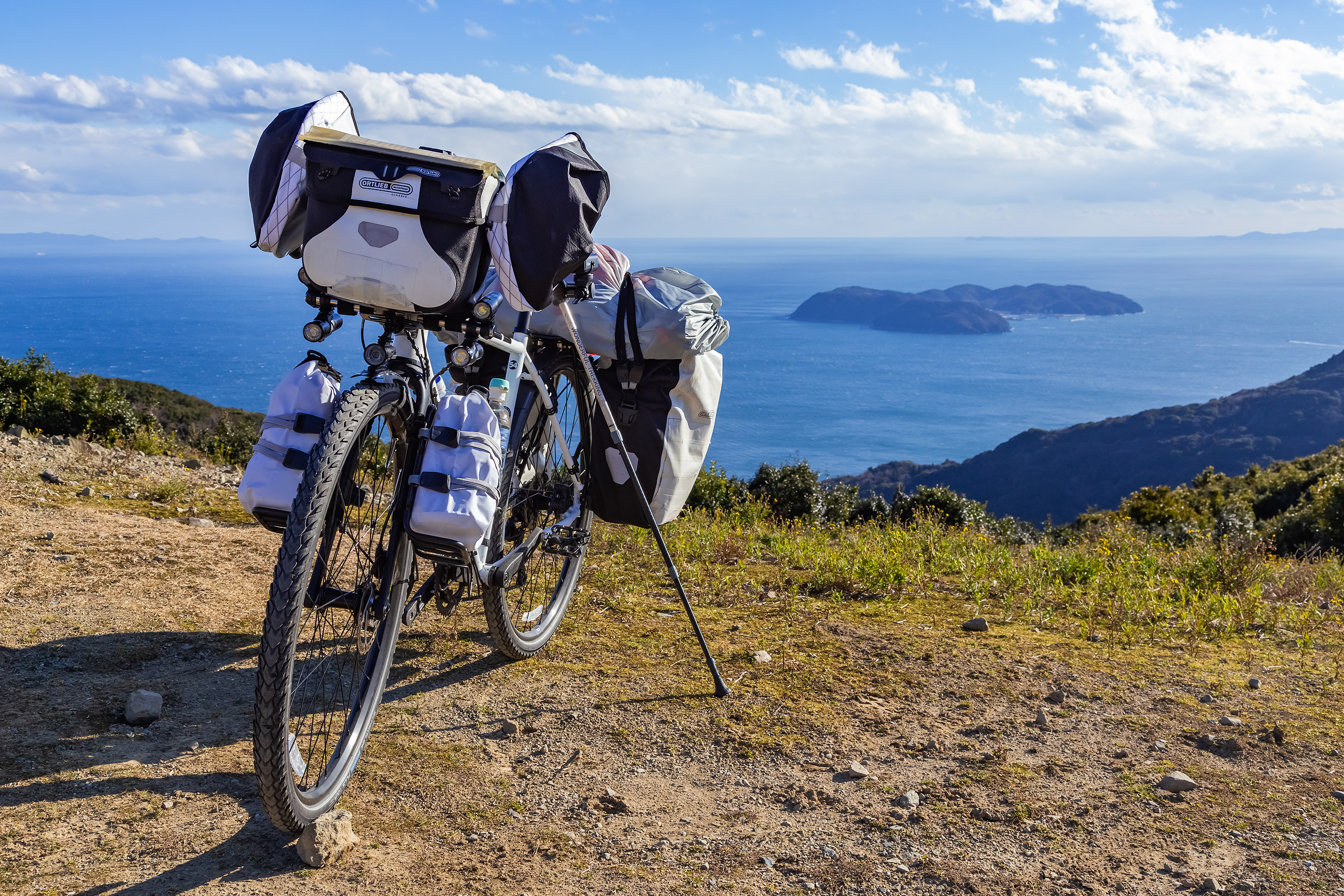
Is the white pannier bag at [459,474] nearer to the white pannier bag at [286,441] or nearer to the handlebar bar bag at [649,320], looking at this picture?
the white pannier bag at [286,441]

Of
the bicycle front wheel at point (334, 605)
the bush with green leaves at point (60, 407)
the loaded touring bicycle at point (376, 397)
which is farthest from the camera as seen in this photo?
the bush with green leaves at point (60, 407)

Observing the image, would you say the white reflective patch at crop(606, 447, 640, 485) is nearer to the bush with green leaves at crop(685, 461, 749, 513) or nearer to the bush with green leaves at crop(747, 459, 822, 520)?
the bush with green leaves at crop(685, 461, 749, 513)

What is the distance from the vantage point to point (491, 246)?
9.16ft

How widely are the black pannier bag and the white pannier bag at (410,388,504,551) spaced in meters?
1.34

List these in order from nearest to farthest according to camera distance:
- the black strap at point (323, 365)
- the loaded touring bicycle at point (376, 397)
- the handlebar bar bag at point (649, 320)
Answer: the loaded touring bicycle at point (376, 397), the black strap at point (323, 365), the handlebar bar bag at point (649, 320)

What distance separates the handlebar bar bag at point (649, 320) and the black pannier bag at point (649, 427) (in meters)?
0.07

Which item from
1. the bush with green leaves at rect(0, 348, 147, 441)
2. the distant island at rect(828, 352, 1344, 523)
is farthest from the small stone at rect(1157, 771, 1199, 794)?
the distant island at rect(828, 352, 1344, 523)

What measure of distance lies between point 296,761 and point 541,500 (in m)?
1.78

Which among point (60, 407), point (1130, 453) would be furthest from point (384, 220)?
point (1130, 453)

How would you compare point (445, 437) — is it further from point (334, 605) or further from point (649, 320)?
point (649, 320)

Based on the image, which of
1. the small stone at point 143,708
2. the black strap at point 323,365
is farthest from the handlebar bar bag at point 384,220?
the small stone at point 143,708

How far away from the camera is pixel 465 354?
2.91 m

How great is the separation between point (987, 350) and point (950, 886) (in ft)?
674

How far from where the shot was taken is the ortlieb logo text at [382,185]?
8.40 feet
